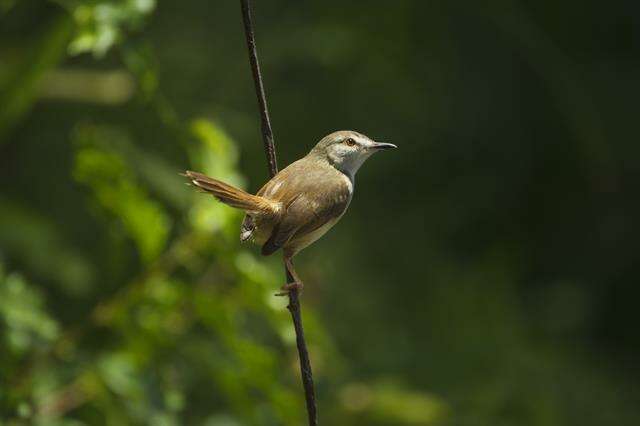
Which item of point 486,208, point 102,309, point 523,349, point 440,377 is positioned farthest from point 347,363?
point 102,309

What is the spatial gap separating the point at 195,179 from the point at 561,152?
3.78m

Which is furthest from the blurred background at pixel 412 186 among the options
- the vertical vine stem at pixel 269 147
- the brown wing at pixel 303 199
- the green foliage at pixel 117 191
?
the vertical vine stem at pixel 269 147

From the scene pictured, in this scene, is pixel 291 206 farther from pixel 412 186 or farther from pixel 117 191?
pixel 412 186

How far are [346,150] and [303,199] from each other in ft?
1.35

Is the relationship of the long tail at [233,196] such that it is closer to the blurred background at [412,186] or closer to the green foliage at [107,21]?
the green foliage at [107,21]

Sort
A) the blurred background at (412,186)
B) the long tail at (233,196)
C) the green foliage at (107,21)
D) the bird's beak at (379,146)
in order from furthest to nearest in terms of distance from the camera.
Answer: the blurred background at (412,186), the bird's beak at (379,146), the green foliage at (107,21), the long tail at (233,196)

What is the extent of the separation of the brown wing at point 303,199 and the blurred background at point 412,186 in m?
1.26

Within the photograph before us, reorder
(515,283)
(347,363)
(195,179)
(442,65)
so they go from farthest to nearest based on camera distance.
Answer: (442,65)
(515,283)
(347,363)
(195,179)

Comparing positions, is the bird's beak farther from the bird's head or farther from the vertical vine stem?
the vertical vine stem

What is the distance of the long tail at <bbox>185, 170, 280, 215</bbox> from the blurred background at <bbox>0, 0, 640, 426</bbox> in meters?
1.34

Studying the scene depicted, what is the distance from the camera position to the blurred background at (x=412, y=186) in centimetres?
442

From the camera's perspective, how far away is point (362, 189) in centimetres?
543

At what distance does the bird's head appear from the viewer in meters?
2.73

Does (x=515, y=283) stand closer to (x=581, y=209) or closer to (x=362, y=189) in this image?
(x=581, y=209)
